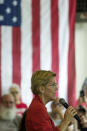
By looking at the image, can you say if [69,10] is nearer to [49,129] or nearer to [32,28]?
[32,28]

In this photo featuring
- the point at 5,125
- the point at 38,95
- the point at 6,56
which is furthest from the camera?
the point at 6,56

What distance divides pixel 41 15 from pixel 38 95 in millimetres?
2970

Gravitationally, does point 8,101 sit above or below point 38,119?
below

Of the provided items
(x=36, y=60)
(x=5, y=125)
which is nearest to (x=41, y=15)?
(x=36, y=60)

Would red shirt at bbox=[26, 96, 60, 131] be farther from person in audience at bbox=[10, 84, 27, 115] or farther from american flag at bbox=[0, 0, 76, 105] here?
american flag at bbox=[0, 0, 76, 105]

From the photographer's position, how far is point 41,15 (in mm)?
5715

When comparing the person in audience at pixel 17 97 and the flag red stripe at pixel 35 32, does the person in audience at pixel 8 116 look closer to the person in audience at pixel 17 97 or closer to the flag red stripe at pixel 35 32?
the person in audience at pixel 17 97

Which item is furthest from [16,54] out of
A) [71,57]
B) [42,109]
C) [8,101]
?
[42,109]

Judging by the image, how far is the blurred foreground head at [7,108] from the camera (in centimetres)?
488

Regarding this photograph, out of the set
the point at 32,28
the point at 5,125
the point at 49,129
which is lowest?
the point at 5,125

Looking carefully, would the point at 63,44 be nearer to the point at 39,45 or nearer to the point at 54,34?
the point at 54,34

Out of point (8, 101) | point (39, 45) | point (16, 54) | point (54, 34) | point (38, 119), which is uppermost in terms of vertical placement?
point (54, 34)

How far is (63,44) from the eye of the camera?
5.79 metres

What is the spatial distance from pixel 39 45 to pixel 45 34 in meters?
0.15
